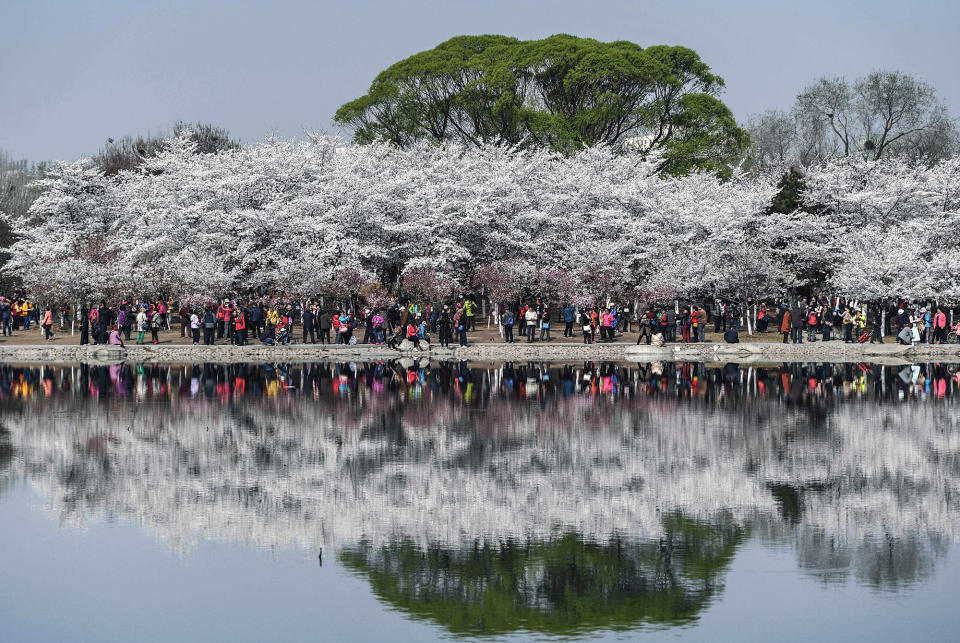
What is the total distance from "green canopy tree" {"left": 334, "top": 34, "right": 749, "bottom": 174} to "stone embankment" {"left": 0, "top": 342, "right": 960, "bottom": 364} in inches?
1178

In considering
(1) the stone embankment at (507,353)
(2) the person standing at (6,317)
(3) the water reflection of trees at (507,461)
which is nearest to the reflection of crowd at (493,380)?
(3) the water reflection of trees at (507,461)

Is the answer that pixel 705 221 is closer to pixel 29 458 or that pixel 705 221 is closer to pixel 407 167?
pixel 407 167

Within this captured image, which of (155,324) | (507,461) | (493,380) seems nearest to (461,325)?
(493,380)

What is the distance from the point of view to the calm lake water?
35.0 feet

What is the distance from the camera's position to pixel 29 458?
18391 mm

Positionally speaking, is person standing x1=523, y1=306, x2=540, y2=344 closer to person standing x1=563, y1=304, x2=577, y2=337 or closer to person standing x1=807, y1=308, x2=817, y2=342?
person standing x1=563, y1=304, x2=577, y2=337

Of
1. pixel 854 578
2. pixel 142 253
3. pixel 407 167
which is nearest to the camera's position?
pixel 854 578

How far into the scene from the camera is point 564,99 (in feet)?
241

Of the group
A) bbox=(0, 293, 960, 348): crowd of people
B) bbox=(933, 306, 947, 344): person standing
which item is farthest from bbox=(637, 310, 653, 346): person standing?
bbox=(933, 306, 947, 344): person standing

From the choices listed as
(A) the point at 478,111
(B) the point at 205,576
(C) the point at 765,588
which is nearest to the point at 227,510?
(B) the point at 205,576

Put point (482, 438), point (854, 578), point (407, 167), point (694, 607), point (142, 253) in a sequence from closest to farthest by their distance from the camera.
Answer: point (694, 607) → point (854, 578) → point (482, 438) → point (142, 253) → point (407, 167)

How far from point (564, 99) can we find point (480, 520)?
204ft

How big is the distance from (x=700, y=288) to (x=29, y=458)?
130 ft

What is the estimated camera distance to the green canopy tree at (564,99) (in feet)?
234
